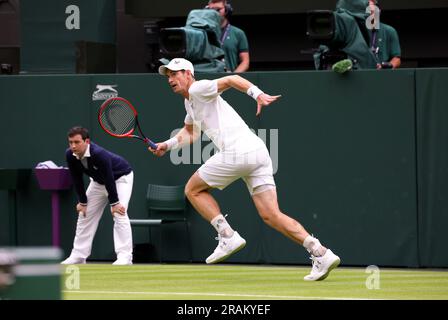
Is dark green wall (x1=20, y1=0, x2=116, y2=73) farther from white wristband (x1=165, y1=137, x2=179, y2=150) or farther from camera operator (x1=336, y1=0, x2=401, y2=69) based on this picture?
white wristband (x1=165, y1=137, x2=179, y2=150)

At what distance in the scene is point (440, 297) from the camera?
29.6ft

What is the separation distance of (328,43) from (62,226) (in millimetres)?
4429

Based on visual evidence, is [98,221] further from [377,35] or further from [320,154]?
[377,35]

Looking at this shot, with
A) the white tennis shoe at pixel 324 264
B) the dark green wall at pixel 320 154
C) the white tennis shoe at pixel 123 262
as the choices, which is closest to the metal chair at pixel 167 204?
the dark green wall at pixel 320 154

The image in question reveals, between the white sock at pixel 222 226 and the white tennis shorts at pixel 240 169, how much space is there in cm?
33

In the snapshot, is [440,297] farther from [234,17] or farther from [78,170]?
[234,17]

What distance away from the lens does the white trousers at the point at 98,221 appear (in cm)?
1387

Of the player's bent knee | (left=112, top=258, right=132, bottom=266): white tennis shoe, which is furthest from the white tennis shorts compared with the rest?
(left=112, top=258, right=132, bottom=266): white tennis shoe

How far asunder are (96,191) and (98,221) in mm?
565

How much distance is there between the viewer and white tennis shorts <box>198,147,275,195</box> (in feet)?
33.8

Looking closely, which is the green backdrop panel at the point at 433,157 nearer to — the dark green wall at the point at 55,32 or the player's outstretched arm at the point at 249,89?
the player's outstretched arm at the point at 249,89

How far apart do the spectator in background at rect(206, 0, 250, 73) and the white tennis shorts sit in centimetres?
452

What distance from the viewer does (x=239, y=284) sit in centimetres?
1013
